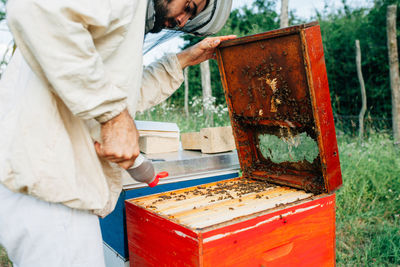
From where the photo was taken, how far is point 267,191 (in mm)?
1645

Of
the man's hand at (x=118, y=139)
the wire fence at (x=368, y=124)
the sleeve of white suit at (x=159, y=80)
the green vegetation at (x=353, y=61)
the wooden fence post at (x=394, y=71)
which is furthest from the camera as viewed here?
the green vegetation at (x=353, y=61)

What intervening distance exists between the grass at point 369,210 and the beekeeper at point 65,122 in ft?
7.67

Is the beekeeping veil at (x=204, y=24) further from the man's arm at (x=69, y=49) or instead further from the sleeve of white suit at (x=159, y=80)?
the man's arm at (x=69, y=49)

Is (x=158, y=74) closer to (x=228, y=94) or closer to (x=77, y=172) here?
(x=228, y=94)

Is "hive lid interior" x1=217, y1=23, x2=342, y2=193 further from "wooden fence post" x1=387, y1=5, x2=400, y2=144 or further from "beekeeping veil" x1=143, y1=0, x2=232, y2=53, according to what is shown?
"wooden fence post" x1=387, y1=5, x2=400, y2=144

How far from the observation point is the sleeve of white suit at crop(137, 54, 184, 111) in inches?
71.1

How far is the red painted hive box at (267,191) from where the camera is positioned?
1.22 m

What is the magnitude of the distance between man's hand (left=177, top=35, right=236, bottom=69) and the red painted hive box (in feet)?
0.21

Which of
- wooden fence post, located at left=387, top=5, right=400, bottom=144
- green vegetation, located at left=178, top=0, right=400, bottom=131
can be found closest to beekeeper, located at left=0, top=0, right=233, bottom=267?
wooden fence post, located at left=387, top=5, right=400, bottom=144

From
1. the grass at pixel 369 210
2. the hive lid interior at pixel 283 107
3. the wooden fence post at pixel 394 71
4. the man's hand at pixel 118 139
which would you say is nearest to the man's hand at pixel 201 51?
the hive lid interior at pixel 283 107

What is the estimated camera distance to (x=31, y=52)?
908mm

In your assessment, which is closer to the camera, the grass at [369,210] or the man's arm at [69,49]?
the man's arm at [69,49]

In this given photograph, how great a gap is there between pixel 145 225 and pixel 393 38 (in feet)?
18.9

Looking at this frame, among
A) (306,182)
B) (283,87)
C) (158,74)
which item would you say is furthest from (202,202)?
(158,74)
